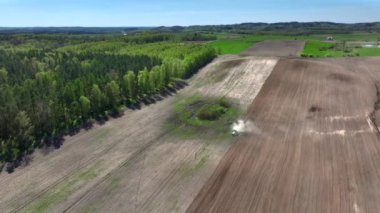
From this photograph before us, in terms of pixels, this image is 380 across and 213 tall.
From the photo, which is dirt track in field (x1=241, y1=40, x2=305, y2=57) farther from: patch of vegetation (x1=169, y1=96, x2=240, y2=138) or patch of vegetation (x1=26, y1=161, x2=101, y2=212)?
patch of vegetation (x1=26, y1=161, x2=101, y2=212)

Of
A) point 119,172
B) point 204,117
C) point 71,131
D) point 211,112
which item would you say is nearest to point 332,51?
point 211,112

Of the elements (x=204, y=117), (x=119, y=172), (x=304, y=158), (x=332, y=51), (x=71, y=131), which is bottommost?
(x=119, y=172)

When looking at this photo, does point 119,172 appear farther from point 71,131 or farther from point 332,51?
point 332,51

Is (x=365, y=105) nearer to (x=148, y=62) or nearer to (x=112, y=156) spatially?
(x=112, y=156)

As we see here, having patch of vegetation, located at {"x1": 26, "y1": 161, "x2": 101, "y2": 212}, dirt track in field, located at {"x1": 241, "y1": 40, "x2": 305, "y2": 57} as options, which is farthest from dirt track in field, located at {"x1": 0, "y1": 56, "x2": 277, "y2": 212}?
dirt track in field, located at {"x1": 241, "y1": 40, "x2": 305, "y2": 57}

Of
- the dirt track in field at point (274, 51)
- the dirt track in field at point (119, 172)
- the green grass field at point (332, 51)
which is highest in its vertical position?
the green grass field at point (332, 51)

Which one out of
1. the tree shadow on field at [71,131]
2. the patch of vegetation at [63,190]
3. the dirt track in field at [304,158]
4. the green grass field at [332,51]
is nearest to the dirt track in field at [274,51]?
the green grass field at [332,51]

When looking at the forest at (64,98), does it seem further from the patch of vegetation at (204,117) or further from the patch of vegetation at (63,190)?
the patch of vegetation at (204,117)
